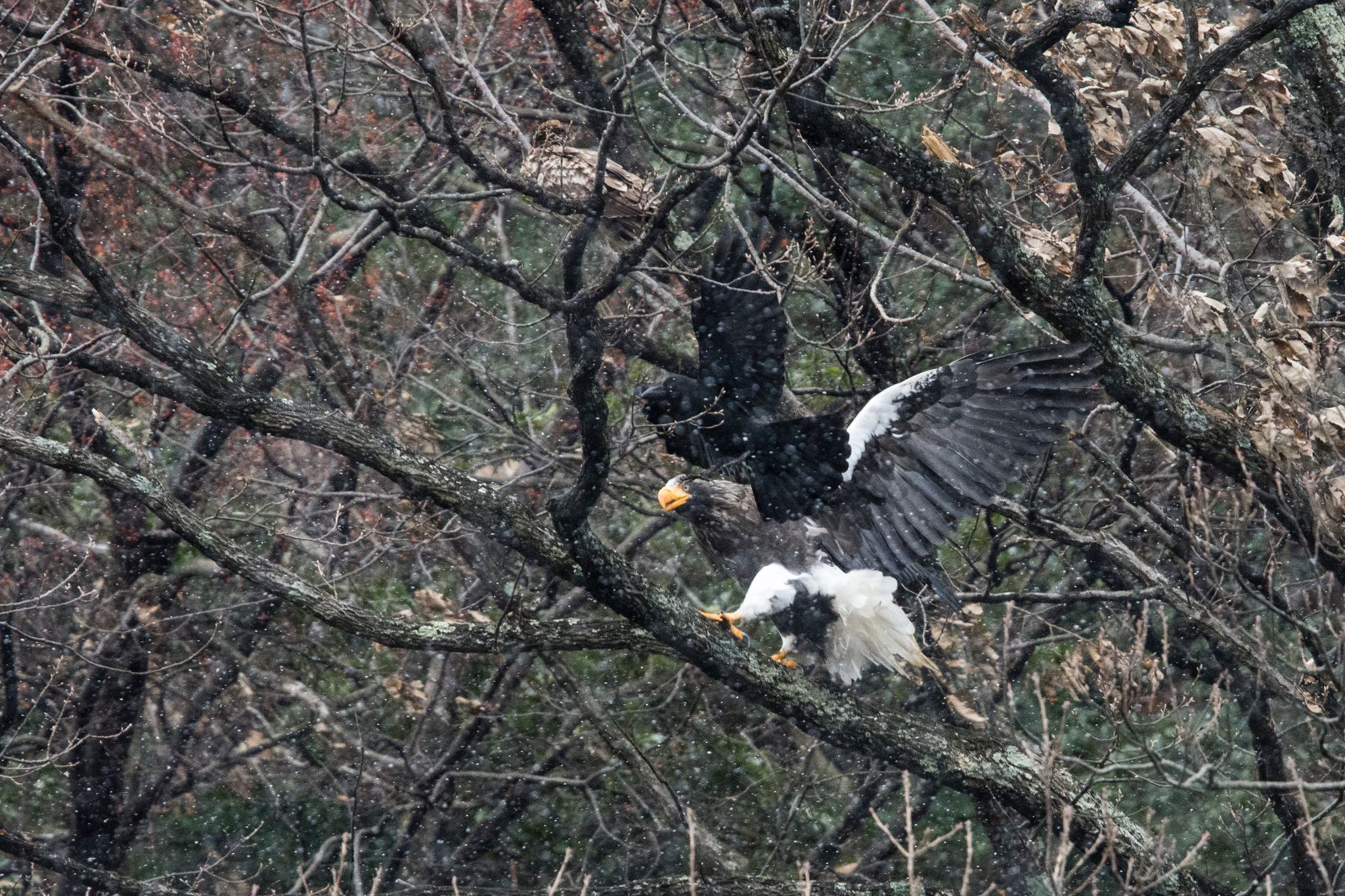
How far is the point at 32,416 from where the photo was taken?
5816 mm

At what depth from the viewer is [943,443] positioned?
170 inches

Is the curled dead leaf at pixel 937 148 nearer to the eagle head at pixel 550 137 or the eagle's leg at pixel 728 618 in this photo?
the eagle head at pixel 550 137

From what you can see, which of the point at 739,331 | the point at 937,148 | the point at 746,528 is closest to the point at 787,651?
the point at 746,528

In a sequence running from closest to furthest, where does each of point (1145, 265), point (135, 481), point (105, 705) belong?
point (135, 481)
point (1145, 265)
point (105, 705)

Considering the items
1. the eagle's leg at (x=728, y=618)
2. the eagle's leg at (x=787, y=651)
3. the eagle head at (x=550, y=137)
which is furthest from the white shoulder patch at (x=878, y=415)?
the eagle head at (x=550, y=137)

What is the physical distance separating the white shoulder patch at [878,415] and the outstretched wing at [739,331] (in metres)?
0.36

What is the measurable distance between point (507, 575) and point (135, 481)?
1.87 metres

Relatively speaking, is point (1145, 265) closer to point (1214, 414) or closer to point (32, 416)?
point (1214, 414)

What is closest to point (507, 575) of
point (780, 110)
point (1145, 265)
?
point (780, 110)

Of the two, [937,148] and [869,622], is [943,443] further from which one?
[937,148]

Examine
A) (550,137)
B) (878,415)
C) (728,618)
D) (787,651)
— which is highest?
(550,137)

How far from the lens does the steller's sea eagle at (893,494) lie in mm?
4211

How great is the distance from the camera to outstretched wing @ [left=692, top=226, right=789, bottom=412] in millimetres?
4426

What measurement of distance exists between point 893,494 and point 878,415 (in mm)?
285
